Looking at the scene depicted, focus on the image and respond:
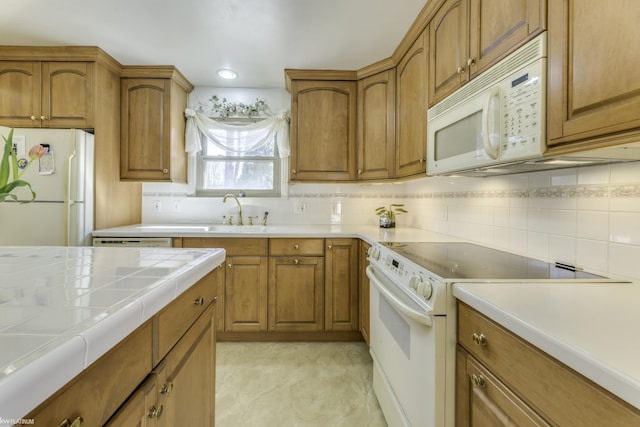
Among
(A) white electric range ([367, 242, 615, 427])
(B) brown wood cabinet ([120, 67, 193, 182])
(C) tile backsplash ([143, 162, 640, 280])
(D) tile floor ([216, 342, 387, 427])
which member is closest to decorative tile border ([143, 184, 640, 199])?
(C) tile backsplash ([143, 162, 640, 280])

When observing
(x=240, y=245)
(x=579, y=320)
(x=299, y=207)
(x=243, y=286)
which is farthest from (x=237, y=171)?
(x=579, y=320)

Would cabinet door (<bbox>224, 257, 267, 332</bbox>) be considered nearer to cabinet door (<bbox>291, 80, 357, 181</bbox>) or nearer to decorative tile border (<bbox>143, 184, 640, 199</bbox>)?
cabinet door (<bbox>291, 80, 357, 181</bbox>)

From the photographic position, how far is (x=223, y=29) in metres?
2.02

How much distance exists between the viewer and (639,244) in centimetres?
97

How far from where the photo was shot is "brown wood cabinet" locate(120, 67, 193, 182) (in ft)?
8.56

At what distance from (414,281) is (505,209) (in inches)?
31.5

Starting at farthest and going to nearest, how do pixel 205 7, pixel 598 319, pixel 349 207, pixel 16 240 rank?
1. pixel 349 207
2. pixel 16 240
3. pixel 205 7
4. pixel 598 319

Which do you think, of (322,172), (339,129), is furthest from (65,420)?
(339,129)

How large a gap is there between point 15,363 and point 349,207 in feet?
8.89

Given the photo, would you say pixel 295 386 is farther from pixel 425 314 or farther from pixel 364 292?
pixel 425 314

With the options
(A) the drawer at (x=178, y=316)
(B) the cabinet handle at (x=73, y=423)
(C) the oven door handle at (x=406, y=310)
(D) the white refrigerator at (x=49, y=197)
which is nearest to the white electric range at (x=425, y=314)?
(C) the oven door handle at (x=406, y=310)

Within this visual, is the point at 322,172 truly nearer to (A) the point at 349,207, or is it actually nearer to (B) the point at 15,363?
(A) the point at 349,207

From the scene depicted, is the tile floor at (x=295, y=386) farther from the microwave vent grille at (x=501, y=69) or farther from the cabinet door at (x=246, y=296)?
the microwave vent grille at (x=501, y=69)

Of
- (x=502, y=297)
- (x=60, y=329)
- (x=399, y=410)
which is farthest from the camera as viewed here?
(x=399, y=410)
